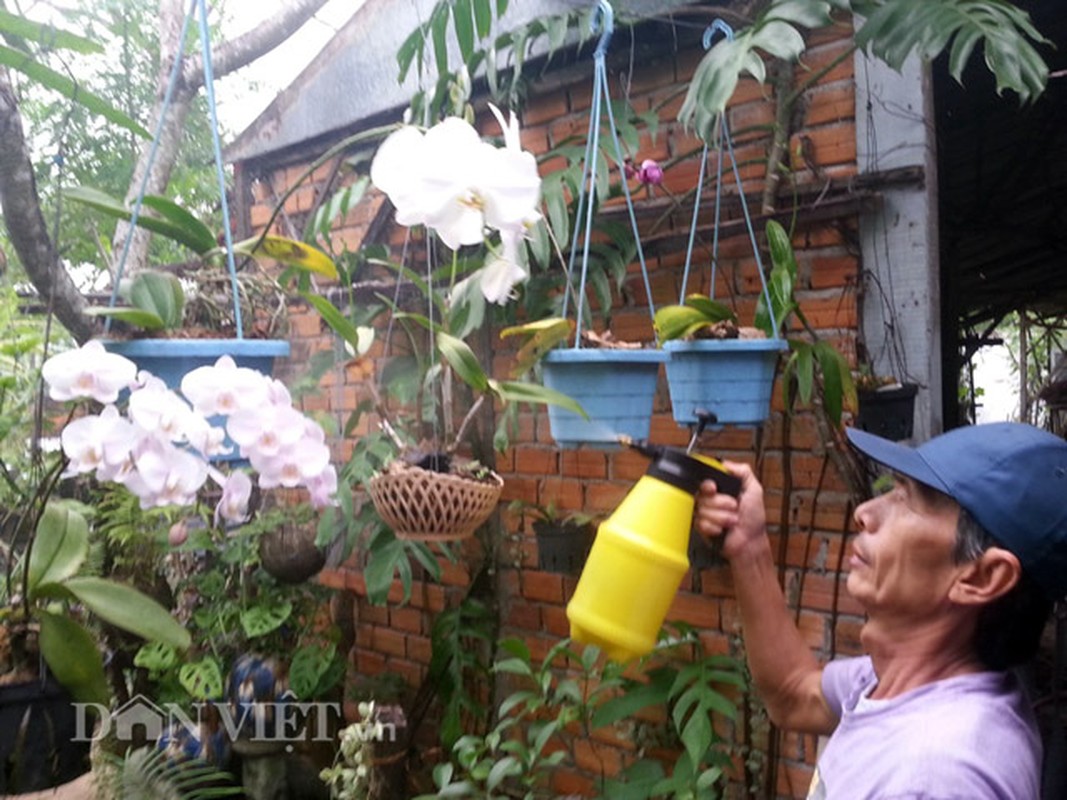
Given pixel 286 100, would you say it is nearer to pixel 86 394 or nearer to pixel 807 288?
pixel 807 288

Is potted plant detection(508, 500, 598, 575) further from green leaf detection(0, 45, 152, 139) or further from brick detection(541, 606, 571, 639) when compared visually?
green leaf detection(0, 45, 152, 139)

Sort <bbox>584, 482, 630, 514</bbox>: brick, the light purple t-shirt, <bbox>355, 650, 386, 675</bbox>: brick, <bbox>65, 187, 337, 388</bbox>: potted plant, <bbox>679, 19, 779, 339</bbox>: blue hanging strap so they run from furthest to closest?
1. <bbox>355, 650, 386, 675</bbox>: brick
2. <bbox>584, 482, 630, 514</bbox>: brick
3. <bbox>679, 19, 779, 339</bbox>: blue hanging strap
4. <bbox>65, 187, 337, 388</bbox>: potted plant
5. the light purple t-shirt

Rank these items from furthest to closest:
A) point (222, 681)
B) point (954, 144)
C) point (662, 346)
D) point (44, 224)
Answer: point (954, 144)
point (222, 681)
point (44, 224)
point (662, 346)

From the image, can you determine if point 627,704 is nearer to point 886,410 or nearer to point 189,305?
point 886,410

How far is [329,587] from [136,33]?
1.61 metres

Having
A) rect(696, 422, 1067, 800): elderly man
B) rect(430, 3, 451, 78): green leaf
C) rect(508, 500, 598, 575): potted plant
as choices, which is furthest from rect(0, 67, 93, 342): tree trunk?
rect(696, 422, 1067, 800): elderly man

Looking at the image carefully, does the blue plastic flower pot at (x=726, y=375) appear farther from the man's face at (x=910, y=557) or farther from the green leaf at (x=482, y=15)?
the green leaf at (x=482, y=15)

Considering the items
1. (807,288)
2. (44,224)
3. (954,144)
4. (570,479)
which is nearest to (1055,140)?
(954,144)

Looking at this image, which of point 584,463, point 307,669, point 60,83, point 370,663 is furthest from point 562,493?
point 60,83

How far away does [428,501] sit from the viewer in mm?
1380

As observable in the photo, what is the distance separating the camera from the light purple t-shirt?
2.61ft

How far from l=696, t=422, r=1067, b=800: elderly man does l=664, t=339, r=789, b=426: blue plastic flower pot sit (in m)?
0.38

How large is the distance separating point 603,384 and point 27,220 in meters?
1.19

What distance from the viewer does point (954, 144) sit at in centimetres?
319
